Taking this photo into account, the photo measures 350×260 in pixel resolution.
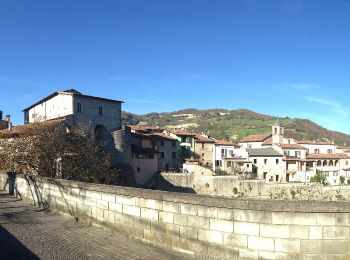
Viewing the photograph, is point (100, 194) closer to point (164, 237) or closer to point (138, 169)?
point (164, 237)

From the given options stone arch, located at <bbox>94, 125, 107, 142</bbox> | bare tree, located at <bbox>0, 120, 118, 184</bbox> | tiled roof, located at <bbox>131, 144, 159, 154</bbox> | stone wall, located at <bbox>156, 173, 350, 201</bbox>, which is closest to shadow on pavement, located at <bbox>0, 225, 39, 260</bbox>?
bare tree, located at <bbox>0, 120, 118, 184</bbox>

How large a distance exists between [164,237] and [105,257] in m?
1.26

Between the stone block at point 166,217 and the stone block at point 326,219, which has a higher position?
the stone block at point 326,219

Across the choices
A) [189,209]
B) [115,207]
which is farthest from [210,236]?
[115,207]

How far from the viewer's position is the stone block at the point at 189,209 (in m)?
7.42

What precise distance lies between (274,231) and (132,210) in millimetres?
3529

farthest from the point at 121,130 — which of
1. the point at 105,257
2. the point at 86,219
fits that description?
the point at 105,257

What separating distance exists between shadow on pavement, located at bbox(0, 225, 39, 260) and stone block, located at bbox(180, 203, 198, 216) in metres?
2.95

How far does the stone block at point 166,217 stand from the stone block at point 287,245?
2.24m

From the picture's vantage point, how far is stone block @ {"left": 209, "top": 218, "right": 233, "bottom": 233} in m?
6.89

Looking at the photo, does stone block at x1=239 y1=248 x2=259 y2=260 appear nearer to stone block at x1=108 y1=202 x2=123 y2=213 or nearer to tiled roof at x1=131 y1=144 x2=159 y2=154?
stone block at x1=108 y1=202 x2=123 y2=213

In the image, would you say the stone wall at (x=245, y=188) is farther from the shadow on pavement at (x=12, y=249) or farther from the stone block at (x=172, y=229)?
the stone block at (x=172, y=229)

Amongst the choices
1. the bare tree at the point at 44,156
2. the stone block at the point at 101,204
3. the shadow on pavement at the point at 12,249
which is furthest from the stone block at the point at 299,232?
the bare tree at the point at 44,156

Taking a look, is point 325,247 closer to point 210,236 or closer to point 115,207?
point 210,236
